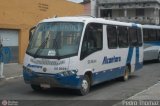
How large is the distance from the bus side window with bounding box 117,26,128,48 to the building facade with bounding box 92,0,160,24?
60873 mm

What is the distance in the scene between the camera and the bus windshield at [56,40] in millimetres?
13773

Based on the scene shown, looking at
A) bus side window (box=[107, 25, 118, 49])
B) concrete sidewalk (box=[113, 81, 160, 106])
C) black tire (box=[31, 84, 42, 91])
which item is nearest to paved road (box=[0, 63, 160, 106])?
black tire (box=[31, 84, 42, 91])

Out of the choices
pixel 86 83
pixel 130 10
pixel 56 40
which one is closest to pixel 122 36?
pixel 86 83

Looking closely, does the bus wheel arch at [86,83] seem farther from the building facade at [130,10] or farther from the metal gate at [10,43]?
the building facade at [130,10]

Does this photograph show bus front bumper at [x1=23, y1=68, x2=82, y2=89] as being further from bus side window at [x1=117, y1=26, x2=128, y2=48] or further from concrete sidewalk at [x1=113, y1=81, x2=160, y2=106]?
bus side window at [x1=117, y1=26, x2=128, y2=48]

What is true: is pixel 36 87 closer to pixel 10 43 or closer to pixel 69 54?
pixel 69 54

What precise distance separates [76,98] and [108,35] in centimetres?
360

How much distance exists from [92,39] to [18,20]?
490 inches

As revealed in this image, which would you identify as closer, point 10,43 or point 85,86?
point 85,86

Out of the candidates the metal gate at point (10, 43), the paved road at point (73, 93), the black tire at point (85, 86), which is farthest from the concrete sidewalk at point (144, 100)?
the metal gate at point (10, 43)

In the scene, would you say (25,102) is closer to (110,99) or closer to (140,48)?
(110,99)

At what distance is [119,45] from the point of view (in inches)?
693

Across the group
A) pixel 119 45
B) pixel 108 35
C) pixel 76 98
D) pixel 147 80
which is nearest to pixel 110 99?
pixel 76 98

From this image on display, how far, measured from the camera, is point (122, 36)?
1808cm
